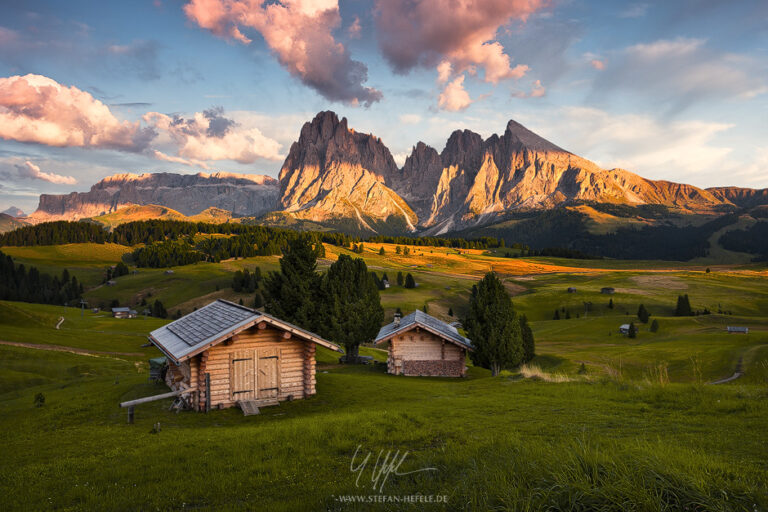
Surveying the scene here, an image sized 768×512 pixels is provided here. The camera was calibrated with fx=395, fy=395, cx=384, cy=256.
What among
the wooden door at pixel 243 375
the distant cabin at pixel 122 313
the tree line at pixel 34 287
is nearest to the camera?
the wooden door at pixel 243 375

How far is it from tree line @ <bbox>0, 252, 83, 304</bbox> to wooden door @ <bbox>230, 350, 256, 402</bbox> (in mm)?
164497

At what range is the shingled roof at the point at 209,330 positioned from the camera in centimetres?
2172

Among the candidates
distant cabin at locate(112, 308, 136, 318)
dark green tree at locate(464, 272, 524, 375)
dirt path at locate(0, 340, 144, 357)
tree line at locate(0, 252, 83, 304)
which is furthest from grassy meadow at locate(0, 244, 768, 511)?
tree line at locate(0, 252, 83, 304)

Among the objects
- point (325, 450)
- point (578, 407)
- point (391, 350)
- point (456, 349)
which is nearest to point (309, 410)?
point (325, 450)

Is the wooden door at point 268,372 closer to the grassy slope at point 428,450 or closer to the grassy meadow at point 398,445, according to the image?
the grassy slope at point 428,450

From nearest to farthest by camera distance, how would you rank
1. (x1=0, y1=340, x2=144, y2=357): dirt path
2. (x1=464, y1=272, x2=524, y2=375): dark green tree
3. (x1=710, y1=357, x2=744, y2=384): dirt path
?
(x1=464, y1=272, x2=524, y2=375): dark green tree, (x1=710, y1=357, x2=744, y2=384): dirt path, (x1=0, y1=340, x2=144, y2=357): dirt path

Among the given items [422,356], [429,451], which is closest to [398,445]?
[429,451]

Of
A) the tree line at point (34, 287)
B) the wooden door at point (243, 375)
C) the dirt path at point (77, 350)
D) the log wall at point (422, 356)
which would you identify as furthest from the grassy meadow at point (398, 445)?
the tree line at point (34, 287)

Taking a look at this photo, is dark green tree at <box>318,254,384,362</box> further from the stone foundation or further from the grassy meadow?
the grassy meadow

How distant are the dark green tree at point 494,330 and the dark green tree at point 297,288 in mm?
19208

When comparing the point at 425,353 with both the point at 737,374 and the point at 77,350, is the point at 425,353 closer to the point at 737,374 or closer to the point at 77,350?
the point at 737,374

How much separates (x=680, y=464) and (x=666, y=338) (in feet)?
279

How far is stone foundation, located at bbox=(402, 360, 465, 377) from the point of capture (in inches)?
1549

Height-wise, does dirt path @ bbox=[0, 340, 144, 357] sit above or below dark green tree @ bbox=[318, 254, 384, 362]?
below
